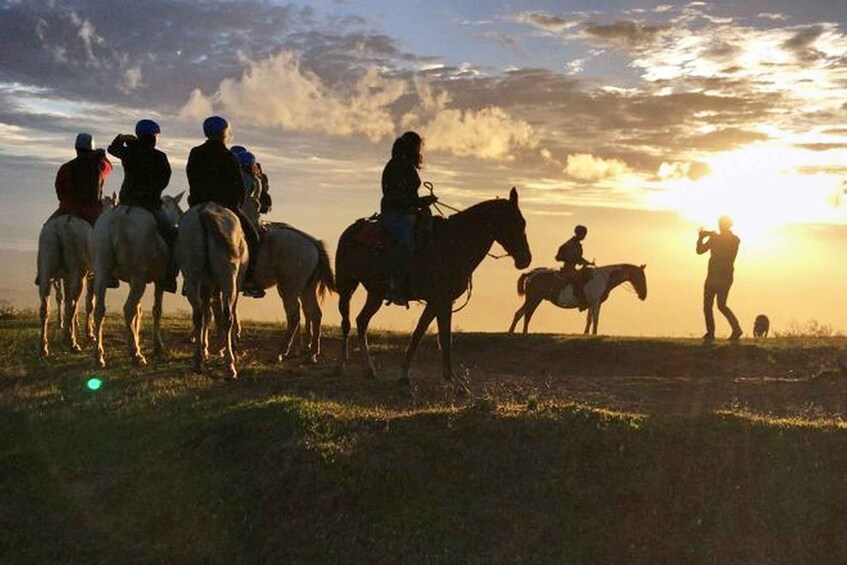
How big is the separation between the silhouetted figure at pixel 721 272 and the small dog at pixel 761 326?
3.70m

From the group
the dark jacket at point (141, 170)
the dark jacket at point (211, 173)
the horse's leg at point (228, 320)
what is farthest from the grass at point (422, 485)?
the dark jacket at point (141, 170)

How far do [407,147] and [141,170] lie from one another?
13.1 feet

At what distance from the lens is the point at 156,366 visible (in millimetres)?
13898

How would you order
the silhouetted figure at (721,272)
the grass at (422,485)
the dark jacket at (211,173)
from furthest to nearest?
the silhouetted figure at (721,272) < the dark jacket at (211,173) < the grass at (422,485)

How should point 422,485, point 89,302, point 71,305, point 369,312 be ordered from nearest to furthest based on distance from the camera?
point 422,485 < point 369,312 < point 71,305 < point 89,302

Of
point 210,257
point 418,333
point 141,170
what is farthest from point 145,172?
point 418,333

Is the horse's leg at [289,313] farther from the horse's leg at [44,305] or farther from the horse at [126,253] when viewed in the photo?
the horse's leg at [44,305]

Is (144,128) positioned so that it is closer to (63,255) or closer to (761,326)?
(63,255)

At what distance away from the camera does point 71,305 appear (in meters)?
15.4

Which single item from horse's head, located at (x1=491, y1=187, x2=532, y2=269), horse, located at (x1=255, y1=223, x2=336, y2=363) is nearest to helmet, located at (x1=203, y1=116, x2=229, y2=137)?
horse, located at (x1=255, y1=223, x2=336, y2=363)

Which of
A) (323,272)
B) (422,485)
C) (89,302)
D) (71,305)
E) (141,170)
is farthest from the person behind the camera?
(323,272)

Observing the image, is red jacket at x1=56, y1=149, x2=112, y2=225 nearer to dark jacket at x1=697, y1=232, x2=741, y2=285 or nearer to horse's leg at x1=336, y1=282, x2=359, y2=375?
horse's leg at x1=336, y1=282, x2=359, y2=375

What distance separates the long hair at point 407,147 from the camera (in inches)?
500

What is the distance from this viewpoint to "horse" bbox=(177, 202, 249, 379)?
12.7 meters
